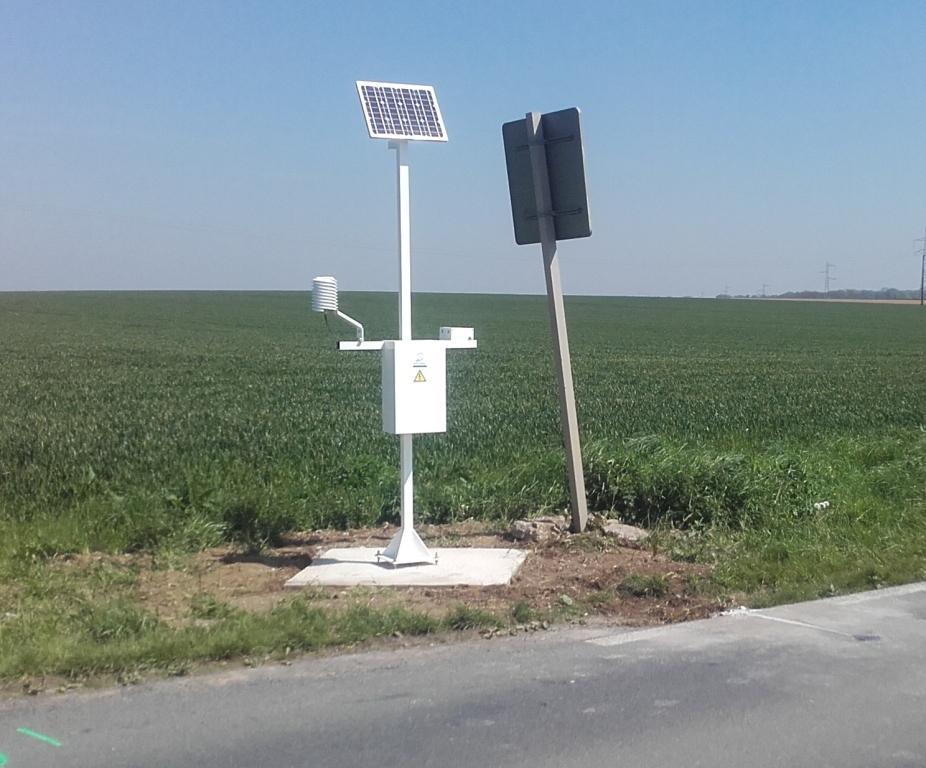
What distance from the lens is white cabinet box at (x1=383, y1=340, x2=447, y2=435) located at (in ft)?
22.8

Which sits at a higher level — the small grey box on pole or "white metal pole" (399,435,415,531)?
the small grey box on pole

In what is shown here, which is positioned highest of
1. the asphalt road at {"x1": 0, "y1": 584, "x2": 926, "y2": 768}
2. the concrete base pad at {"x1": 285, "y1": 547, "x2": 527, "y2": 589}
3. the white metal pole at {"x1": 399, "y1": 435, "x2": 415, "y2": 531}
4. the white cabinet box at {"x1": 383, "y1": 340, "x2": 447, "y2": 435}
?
the white cabinet box at {"x1": 383, "y1": 340, "x2": 447, "y2": 435}

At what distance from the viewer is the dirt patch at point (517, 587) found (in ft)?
20.0

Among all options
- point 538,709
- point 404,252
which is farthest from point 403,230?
point 538,709

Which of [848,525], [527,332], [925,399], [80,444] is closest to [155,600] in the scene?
[848,525]

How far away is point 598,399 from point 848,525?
37.8 ft

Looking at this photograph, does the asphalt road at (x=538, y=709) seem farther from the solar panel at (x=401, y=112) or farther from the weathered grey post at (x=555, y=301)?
the solar panel at (x=401, y=112)

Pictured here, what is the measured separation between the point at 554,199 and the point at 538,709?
4.21m

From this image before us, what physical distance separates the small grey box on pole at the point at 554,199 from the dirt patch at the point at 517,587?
716 millimetres

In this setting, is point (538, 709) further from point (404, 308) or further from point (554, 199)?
point (554, 199)

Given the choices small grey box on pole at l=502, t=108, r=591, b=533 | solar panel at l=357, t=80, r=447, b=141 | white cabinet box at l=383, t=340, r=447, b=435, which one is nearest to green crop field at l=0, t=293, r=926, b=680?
small grey box on pole at l=502, t=108, r=591, b=533

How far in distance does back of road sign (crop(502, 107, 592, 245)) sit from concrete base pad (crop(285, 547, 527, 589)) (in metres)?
2.21

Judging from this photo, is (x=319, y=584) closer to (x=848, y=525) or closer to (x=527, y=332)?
(x=848, y=525)

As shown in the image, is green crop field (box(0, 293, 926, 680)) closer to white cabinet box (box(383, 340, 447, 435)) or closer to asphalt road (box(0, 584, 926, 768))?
asphalt road (box(0, 584, 926, 768))
